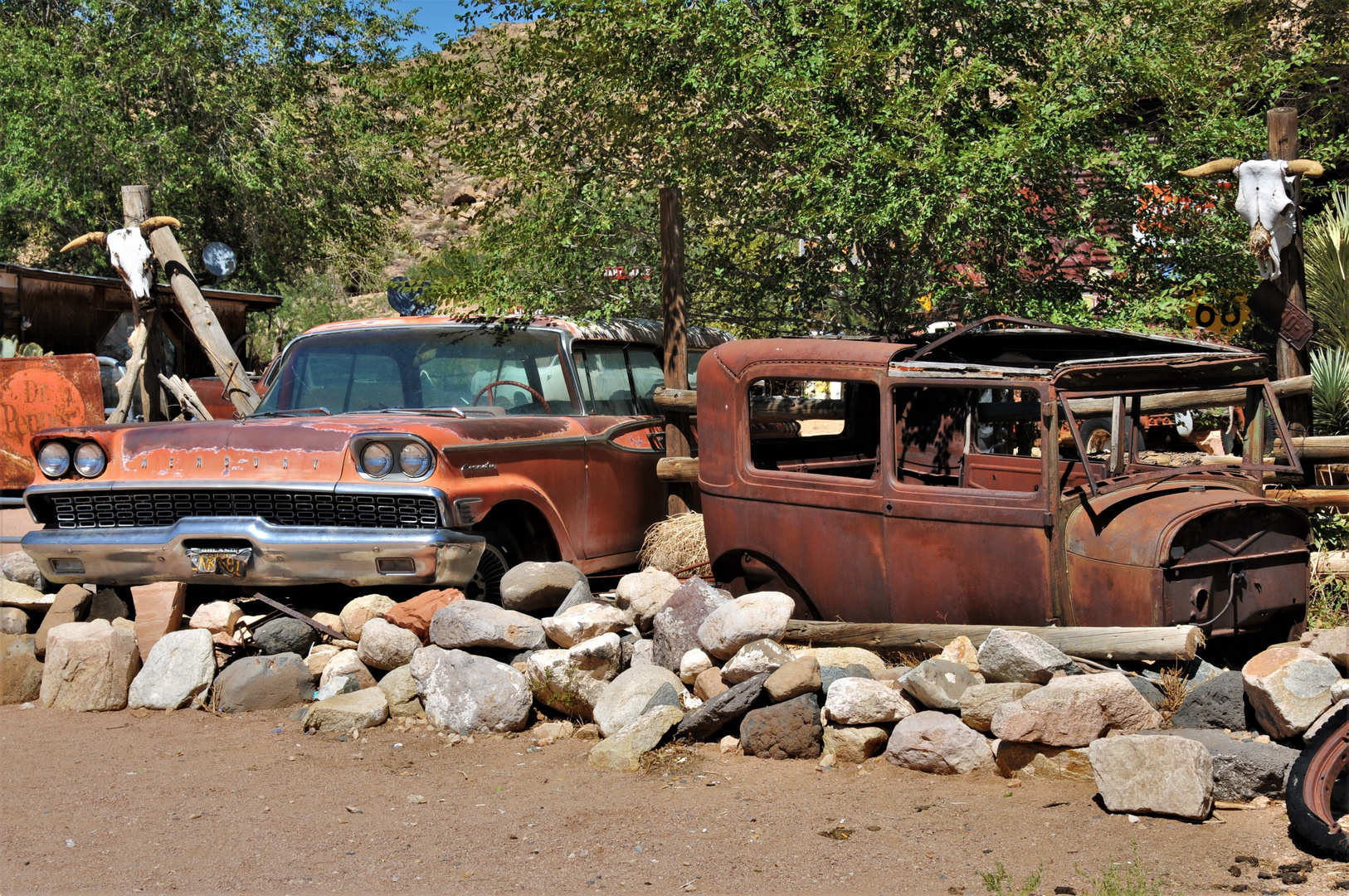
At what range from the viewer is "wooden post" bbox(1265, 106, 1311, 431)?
6.24 m

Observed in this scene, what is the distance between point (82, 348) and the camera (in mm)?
14016

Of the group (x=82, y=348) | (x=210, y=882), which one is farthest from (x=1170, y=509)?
(x=82, y=348)

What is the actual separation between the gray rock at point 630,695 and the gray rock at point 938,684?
3.25 feet

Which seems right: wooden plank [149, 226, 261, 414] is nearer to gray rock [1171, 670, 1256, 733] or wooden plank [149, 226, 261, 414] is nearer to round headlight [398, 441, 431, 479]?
round headlight [398, 441, 431, 479]

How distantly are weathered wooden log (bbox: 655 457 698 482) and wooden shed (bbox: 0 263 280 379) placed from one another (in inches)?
279

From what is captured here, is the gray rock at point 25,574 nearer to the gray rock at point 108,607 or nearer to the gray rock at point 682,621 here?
the gray rock at point 108,607

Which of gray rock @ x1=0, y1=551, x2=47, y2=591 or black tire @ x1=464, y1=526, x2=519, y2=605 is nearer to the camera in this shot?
black tire @ x1=464, y1=526, x2=519, y2=605

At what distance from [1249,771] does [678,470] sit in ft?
11.6

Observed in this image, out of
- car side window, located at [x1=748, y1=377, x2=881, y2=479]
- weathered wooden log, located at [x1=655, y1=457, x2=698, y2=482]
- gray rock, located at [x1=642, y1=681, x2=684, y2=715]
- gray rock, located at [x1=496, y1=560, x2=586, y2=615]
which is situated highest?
car side window, located at [x1=748, y1=377, x2=881, y2=479]

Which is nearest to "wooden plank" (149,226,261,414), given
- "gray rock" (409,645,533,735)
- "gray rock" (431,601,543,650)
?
"gray rock" (431,601,543,650)

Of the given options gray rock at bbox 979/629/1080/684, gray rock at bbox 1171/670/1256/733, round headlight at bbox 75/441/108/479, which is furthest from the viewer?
round headlight at bbox 75/441/108/479

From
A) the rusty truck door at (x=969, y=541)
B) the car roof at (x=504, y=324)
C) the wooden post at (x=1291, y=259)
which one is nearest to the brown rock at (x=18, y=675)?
the car roof at (x=504, y=324)

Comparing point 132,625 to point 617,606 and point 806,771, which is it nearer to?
point 617,606

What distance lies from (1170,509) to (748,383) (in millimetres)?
2060
